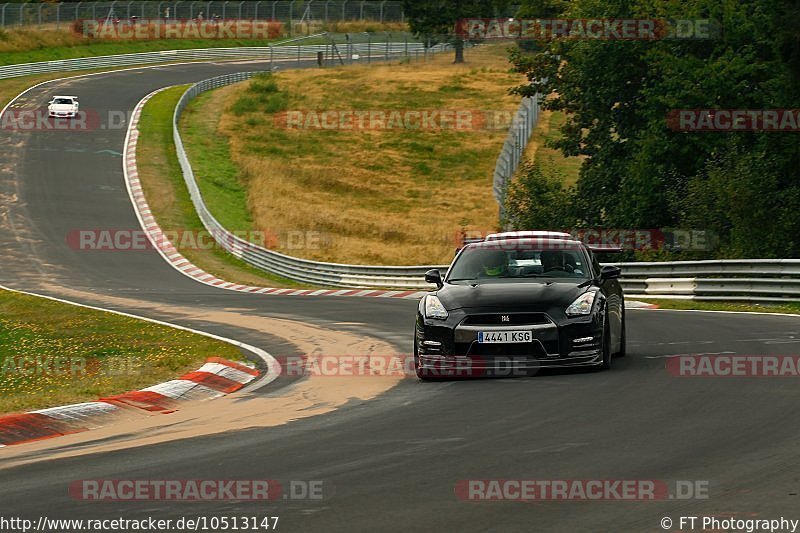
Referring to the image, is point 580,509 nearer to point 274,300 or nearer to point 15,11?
point 274,300

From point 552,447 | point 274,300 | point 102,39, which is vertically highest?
point 102,39

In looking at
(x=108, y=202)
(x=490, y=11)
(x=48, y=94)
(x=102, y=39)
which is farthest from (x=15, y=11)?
A: (x=108, y=202)

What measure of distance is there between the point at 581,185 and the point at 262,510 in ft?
98.8

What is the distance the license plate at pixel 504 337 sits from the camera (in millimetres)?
12227

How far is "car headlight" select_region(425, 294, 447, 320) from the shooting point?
12.6m

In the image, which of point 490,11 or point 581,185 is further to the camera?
point 490,11

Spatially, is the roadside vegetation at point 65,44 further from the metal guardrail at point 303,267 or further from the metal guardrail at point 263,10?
the metal guardrail at point 303,267

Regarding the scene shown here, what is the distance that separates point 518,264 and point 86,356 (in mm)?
5857

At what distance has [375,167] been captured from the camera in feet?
197

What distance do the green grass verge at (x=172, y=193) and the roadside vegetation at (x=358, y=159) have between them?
0.92m

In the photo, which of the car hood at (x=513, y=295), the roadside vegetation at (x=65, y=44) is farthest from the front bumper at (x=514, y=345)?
the roadside vegetation at (x=65, y=44)

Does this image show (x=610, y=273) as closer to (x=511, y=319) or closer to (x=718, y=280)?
(x=511, y=319)

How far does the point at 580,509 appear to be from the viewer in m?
6.64

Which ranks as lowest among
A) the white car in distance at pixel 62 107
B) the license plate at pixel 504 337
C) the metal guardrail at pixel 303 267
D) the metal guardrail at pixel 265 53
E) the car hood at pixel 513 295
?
the metal guardrail at pixel 303 267
